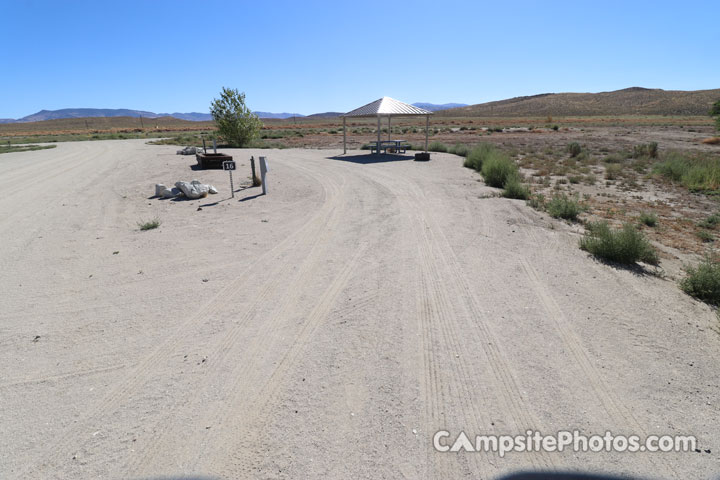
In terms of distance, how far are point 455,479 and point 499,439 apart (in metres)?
0.51

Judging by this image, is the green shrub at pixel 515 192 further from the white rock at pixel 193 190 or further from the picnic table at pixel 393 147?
the picnic table at pixel 393 147

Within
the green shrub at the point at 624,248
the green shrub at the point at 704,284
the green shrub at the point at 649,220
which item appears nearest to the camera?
the green shrub at the point at 704,284

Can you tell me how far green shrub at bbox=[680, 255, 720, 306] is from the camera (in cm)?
486

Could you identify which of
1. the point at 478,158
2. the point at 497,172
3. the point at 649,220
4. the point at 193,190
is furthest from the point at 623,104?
the point at 193,190

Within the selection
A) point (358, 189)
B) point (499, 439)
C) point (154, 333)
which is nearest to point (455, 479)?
point (499, 439)

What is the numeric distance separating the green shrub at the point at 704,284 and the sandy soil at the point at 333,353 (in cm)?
20

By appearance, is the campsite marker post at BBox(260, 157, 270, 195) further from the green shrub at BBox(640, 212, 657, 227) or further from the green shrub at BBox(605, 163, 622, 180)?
the green shrub at BBox(605, 163, 622, 180)

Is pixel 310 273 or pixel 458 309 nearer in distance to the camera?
pixel 458 309

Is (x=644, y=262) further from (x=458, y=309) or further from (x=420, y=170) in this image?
(x=420, y=170)

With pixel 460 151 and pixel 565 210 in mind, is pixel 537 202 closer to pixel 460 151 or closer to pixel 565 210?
pixel 565 210

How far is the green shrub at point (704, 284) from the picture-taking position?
15.9ft

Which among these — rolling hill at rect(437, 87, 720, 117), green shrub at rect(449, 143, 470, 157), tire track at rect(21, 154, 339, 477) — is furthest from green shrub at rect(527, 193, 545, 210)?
rolling hill at rect(437, 87, 720, 117)

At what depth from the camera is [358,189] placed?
12000 millimetres

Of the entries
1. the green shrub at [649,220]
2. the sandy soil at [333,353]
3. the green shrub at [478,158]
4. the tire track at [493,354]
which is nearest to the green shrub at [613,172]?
the green shrub at [478,158]
